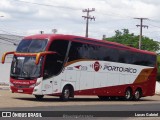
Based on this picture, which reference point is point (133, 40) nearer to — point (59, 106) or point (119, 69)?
point (119, 69)

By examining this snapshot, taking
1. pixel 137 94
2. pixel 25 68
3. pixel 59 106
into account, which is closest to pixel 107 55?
pixel 137 94

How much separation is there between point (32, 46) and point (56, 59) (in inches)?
65.8

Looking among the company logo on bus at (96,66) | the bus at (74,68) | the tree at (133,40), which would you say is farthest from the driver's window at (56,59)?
the tree at (133,40)

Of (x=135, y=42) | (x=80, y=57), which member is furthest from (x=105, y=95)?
(x=135, y=42)

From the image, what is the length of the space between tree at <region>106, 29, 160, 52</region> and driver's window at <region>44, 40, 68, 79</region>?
8228 centimetres

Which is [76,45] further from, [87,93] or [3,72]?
[3,72]

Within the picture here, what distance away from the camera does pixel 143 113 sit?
10.9 metres

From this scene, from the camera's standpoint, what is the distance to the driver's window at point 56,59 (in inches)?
1049

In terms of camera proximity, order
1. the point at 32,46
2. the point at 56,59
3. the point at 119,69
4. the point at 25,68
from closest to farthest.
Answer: the point at 56,59 → the point at 25,68 → the point at 32,46 → the point at 119,69

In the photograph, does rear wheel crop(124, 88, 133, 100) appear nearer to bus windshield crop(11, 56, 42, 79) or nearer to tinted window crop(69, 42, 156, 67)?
tinted window crop(69, 42, 156, 67)

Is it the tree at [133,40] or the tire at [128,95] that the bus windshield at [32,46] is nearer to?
the tire at [128,95]

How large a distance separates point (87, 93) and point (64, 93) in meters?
2.43

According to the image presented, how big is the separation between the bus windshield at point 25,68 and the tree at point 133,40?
82.5m

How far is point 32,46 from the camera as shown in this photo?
90.1 ft
